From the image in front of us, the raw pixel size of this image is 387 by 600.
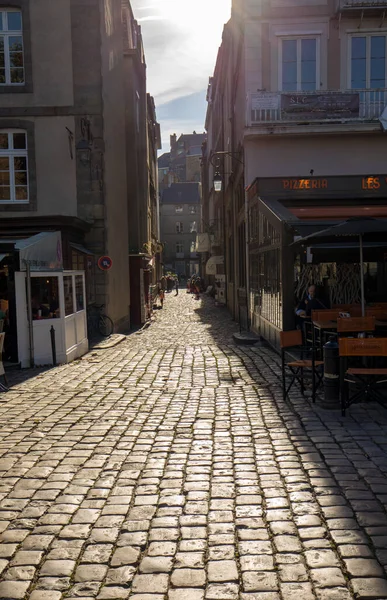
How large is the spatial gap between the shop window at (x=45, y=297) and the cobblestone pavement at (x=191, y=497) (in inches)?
152

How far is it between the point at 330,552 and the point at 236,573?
641mm

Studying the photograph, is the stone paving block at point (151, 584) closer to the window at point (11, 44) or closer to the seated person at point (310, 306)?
the seated person at point (310, 306)

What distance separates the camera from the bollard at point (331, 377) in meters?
7.44

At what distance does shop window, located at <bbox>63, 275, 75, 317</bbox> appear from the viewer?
1296 centimetres

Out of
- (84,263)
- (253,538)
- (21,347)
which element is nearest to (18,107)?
(84,263)

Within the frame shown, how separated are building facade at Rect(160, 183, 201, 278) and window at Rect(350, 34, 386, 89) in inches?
2638

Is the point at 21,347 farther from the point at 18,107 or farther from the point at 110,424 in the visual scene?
the point at 18,107

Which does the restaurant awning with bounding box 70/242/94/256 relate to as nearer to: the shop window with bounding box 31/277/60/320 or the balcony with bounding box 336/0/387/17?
the shop window with bounding box 31/277/60/320

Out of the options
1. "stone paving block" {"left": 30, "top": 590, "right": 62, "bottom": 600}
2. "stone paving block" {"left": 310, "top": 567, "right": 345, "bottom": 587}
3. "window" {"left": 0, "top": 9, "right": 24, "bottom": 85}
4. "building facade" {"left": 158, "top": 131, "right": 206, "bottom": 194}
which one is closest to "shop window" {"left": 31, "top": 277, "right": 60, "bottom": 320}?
"window" {"left": 0, "top": 9, "right": 24, "bottom": 85}

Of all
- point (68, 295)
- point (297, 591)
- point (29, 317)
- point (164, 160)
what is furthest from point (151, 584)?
point (164, 160)

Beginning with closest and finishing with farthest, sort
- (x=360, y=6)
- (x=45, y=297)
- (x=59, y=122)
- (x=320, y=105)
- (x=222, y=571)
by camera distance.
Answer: (x=222, y=571), (x=45, y=297), (x=360, y=6), (x=320, y=105), (x=59, y=122)

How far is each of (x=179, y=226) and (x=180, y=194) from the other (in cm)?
455

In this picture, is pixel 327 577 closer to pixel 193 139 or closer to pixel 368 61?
pixel 368 61

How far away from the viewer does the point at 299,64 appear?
16.4 metres
